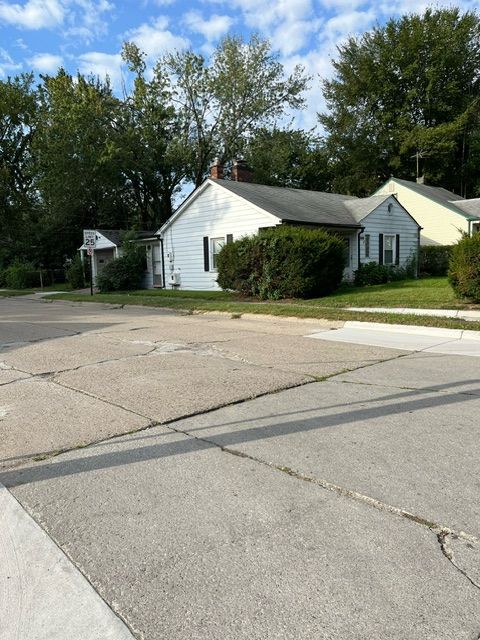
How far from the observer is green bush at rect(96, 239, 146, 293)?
26391mm

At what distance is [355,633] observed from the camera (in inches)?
89.6

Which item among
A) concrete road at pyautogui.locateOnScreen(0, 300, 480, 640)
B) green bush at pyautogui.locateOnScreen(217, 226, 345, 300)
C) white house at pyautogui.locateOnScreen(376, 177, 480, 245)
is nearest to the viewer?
concrete road at pyautogui.locateOnScreen(0, 300, 480, 640)

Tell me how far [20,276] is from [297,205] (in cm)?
2073

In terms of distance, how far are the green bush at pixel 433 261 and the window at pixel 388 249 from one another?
A: 2527 millimetres

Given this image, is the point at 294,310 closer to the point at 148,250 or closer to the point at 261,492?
the point at 261,492

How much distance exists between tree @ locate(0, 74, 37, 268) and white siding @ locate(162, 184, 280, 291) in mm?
17501

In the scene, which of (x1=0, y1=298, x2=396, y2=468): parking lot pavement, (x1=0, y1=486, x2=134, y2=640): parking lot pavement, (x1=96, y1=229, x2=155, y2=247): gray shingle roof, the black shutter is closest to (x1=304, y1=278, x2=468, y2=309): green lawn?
(x1=0, y1=298, x2=396, y2=468): parking lot pavement

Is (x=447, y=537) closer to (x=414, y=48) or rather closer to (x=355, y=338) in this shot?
(x=355, y=338)

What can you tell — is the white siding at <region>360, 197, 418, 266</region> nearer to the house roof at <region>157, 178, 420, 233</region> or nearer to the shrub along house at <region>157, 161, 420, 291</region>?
the shrub along house at <region>157, 161, 420, 291</region>

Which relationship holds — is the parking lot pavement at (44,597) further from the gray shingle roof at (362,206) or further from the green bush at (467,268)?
the gray shingle roof at (362,206)

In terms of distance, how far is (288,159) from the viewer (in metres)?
42.0

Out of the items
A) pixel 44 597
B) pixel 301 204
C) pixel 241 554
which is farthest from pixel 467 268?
pixel 44 597

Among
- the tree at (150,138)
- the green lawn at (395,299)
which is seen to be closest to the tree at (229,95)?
the tree at (150,138)

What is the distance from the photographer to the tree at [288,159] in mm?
38031
